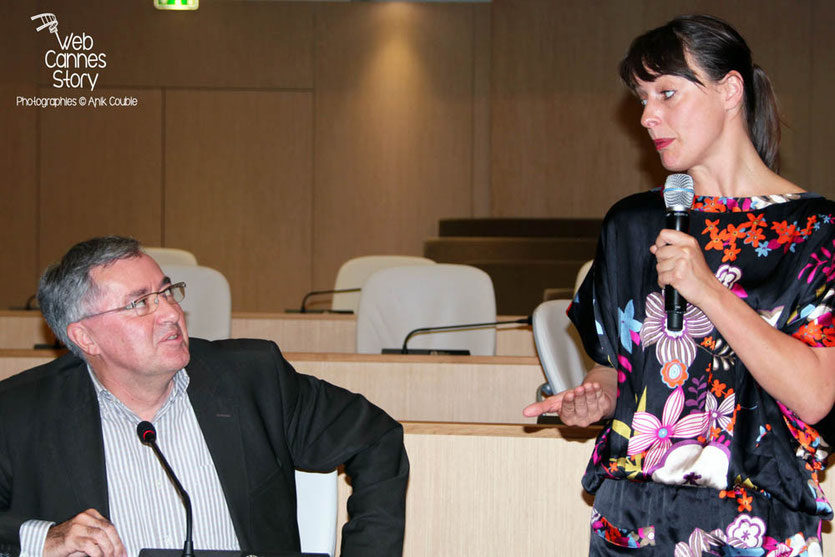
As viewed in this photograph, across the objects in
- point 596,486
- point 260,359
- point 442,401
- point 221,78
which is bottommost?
point 442,401

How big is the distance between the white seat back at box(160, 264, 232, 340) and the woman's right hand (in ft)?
9.89

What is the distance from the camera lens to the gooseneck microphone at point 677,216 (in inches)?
48.9

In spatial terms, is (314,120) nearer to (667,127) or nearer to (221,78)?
(221,78)

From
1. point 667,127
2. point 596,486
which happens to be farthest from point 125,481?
point 667,127

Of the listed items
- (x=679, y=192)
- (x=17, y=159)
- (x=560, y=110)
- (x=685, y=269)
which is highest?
(x=560, y=110)

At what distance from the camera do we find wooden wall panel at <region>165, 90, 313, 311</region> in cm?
919

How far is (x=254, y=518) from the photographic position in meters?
1.73

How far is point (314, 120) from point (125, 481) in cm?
775

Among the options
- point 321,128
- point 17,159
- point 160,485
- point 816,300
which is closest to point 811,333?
point 816,300

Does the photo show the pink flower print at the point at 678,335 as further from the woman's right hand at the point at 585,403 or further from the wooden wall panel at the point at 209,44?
the wooden wall panel at the point at 209,44

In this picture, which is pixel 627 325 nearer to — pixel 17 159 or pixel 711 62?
pixel 711 62

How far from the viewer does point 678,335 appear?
4.34 ft

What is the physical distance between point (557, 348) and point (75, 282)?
165 centimetres

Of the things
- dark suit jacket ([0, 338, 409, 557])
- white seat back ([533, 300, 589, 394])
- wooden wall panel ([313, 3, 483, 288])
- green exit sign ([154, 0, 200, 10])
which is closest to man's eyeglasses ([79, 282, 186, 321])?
dark suit jacket ([0, 338, 409, 557])
